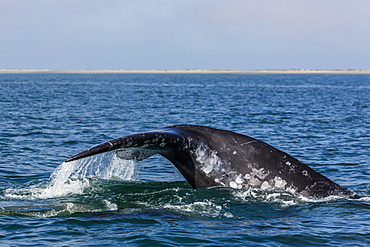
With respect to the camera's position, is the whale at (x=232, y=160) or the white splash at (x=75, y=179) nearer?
the whale at (x=232, y=160)

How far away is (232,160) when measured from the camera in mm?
7535

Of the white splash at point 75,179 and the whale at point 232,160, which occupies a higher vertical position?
the whale at point 232,160

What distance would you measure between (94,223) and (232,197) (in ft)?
6.61

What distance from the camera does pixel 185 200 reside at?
881 cm

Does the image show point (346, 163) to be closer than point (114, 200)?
No

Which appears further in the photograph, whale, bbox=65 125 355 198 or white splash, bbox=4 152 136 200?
white splash, bbox=4 152 136 200

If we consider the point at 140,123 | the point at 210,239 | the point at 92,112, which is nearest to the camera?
the point at 210,239

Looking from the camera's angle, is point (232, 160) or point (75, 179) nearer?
point (232, 160)

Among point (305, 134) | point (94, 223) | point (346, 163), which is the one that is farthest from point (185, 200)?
point (305, 134)

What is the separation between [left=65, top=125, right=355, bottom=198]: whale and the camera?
7465mm

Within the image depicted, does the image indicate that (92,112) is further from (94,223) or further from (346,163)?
(94,223)

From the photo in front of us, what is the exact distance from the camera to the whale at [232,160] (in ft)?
24.5

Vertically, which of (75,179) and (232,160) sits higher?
(232,160)

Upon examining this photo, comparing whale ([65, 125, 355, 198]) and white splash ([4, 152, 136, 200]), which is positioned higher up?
whale ([65, 125, 355, 198])
